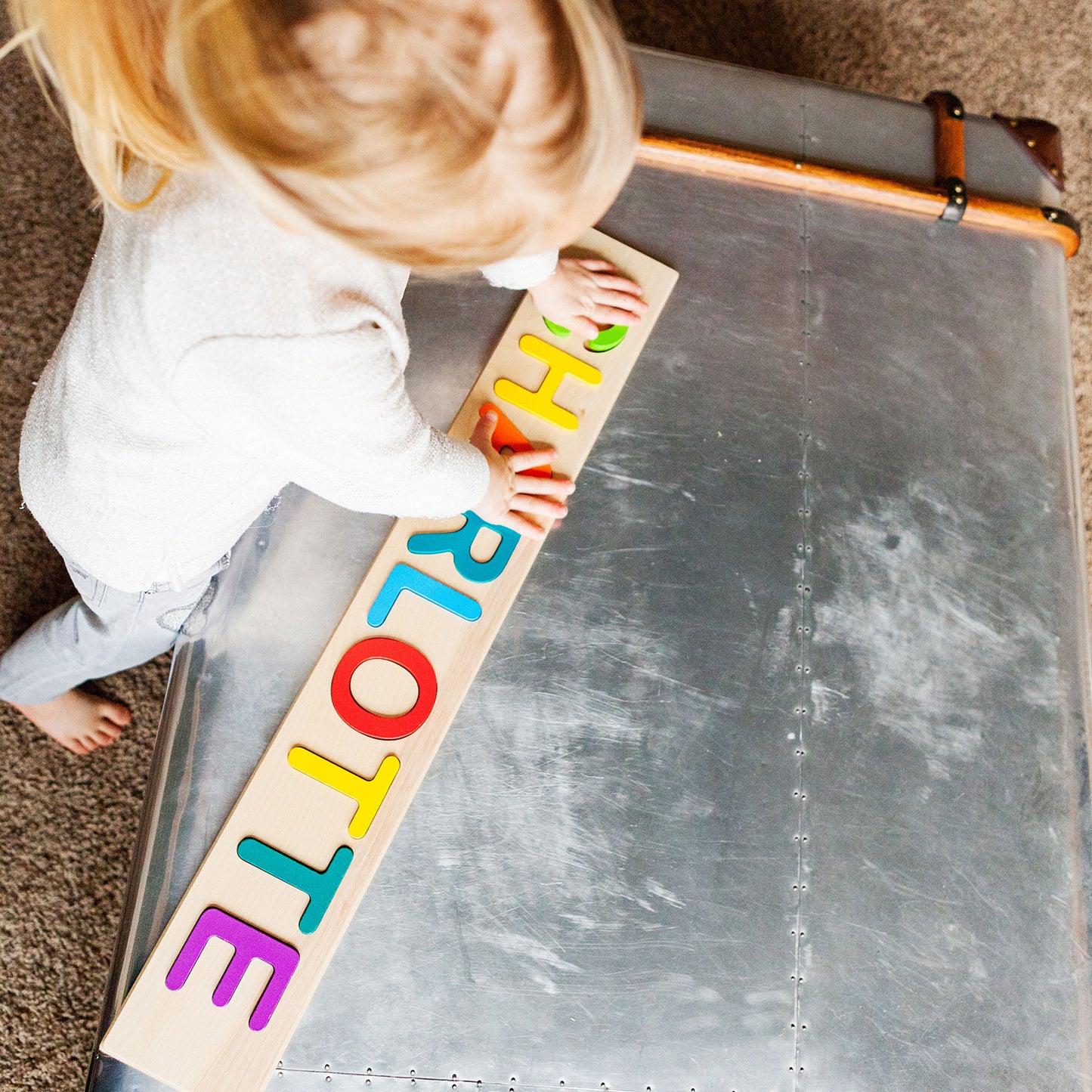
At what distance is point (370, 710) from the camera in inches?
27.3

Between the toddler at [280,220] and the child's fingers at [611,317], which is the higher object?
the child's fingers at [611,317]

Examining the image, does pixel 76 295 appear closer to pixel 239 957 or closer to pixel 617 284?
pixel 617 284

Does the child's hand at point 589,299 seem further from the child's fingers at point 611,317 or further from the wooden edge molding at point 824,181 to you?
the wooden edge molding at point 824,181

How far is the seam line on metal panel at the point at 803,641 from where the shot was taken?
2.25 feet

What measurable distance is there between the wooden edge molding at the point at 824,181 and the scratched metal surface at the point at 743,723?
29 millimetres

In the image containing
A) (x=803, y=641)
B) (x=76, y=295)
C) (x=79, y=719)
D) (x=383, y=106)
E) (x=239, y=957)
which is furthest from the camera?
(x=76, y=295)

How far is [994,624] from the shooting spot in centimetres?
77

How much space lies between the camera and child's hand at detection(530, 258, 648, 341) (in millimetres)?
757

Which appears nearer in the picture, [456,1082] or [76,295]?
[456,1082]

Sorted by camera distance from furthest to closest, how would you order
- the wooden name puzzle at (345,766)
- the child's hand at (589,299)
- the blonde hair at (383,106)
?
1. the child's hand at (589,299)
2. the wooden name puzzle at (345,766)
3. the blonde hair at (383,106)

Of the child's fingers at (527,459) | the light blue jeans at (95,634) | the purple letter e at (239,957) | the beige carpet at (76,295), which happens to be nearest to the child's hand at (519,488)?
the child's fingers at (527,459)

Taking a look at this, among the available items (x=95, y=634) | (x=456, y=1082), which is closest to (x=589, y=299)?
(x=95, y=634)

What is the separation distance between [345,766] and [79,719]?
0.35 m

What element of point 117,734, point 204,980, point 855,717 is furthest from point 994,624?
point 117,734
